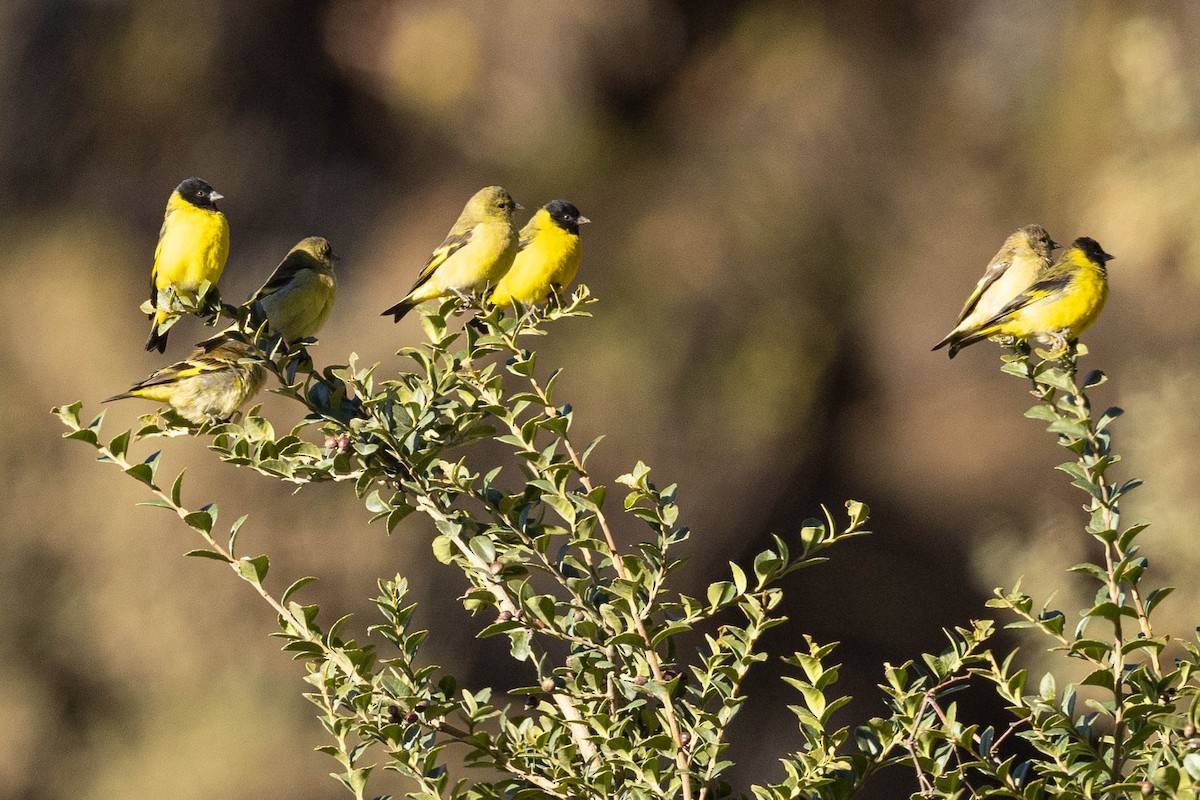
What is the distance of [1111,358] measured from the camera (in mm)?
7340

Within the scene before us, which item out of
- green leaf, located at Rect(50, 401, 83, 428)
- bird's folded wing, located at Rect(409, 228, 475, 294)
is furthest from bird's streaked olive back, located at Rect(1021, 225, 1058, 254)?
green leaf, located at Rect(50, 401, 83, 428)

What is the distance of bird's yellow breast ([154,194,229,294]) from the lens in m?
3.58

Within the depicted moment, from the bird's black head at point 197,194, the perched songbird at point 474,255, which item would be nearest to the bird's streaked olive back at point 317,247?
the perched songbird at point 474,255

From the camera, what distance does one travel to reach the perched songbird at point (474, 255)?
13.4 feet

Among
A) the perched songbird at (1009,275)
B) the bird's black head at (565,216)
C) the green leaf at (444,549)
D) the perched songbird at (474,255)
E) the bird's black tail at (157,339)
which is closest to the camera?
the green leaf at (444,549)

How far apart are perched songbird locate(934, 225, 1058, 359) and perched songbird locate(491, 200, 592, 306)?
123cm

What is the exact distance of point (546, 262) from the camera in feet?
13.8

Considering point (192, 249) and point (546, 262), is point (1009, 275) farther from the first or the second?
point (192, 249)

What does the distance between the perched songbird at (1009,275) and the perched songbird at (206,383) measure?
2056 millimetres

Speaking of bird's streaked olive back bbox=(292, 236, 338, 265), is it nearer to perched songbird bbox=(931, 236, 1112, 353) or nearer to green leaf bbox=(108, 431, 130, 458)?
perched songbird bbox=(931, 236, 1112, 353)

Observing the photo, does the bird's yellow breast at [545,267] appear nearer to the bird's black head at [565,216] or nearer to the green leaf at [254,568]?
the bird's black head at [565,216]

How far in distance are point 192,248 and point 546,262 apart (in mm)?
1151

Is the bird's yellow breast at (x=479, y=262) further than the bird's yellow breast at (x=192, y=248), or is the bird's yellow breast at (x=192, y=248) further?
the bird's yellow breast at (x=479, y=262)

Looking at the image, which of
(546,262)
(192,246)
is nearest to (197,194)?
(192,246)
